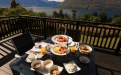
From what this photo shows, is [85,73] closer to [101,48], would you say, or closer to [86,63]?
[86,63]

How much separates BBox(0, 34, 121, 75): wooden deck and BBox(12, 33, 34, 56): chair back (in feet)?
2.84

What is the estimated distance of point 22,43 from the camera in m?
2.30

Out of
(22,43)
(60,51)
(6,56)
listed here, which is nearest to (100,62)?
(60,51)

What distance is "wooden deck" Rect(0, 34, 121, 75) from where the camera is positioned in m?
2.64

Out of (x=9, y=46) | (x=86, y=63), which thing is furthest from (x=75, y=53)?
(x=9, y=46)

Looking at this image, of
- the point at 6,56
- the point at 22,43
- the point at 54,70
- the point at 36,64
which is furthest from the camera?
the point at 6,56

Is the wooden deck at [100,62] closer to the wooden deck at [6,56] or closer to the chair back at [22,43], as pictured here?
the wooden deck at [6,56]

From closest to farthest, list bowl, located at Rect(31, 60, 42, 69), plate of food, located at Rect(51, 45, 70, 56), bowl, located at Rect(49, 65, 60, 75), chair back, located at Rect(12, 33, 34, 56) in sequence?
bowl, located at Rect(49, 65, 60, 75) < bowl, located at Rect(31, 60, 42, 69) < plate of food, located at Rect(51, 45, 70, 56) < chair back, located at Rect(12, 33, 34, 56)

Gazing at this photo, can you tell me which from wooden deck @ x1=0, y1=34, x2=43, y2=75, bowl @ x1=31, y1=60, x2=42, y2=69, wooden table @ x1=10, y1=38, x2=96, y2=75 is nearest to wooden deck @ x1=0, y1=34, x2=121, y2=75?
wooden deck @ x1=0, y1=34, x2=43, y2=75

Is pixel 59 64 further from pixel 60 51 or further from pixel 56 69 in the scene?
pixel 60 51

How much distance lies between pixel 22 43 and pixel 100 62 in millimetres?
2580

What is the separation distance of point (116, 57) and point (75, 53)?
237cm

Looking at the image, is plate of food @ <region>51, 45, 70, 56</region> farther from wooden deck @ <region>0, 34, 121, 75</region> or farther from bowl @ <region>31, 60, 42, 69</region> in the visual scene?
wooden deck @ <region>0, 34, 121, 75</region>

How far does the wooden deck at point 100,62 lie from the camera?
264 centimetres
